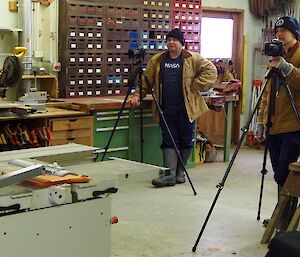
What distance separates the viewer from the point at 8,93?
5.12 m

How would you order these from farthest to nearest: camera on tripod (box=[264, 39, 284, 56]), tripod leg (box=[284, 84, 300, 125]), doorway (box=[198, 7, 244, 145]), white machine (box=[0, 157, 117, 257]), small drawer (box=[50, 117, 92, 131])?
doorway (box=[198, 7, 244, 145])
small drawer (box=[50, 117, 92, 131])
tripod leg (box=[284, 84, 300, 125])
camera on tripod (box=[264, 39, 284, 56])
white machine (box=[0, 157, 117, 257])

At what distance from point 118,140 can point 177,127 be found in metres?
0.56

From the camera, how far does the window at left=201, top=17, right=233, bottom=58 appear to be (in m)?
7.08

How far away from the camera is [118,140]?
522 centimetres

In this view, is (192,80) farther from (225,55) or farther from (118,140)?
(225,55)

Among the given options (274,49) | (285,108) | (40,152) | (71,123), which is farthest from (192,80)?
(40,152)

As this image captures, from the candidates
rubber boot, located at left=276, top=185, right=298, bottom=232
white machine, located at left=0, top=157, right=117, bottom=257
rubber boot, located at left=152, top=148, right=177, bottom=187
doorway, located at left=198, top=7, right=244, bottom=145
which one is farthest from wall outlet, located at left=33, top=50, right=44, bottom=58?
white machine, located at left=0, top=157, right=117, bottom=257

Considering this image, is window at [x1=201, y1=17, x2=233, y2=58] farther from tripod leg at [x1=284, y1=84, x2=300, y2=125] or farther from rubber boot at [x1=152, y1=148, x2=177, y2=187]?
tripod leg at [x1=284, y1=84, x2=300, y2=125]

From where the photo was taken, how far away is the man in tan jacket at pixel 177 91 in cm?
506

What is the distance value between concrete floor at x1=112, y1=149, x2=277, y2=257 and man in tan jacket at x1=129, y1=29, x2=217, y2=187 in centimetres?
36

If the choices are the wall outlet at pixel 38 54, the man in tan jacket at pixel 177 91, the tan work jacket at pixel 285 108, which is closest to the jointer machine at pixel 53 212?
the tan work jacket at pixel 285 108

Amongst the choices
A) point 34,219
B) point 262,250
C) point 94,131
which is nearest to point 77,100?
point 94,131

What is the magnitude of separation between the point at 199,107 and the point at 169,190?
828 millimetres

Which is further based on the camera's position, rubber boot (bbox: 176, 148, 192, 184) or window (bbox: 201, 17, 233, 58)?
window (bbox: 201, 17, 233, 58)
